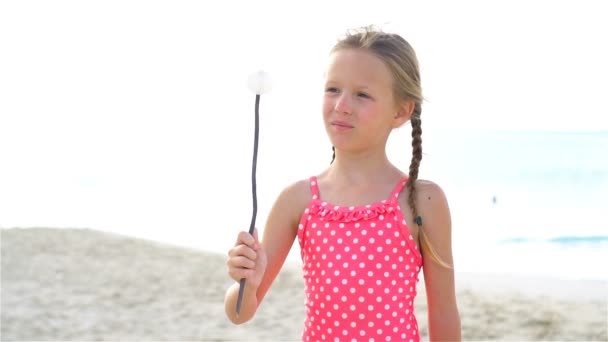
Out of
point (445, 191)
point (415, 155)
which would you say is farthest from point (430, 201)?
point (445, 191)

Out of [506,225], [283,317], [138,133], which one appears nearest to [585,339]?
[283,317]

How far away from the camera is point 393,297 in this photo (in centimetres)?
189

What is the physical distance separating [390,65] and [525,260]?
7.81 meters

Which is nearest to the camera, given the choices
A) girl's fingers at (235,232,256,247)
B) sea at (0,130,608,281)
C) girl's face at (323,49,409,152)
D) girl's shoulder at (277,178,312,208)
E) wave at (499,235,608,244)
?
girl's fingers at (235,232,256,247)

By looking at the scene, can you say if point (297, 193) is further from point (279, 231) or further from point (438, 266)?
point (438, 266)

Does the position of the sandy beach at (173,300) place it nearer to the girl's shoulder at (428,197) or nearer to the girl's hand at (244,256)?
the girl's shoulder at (428,197)

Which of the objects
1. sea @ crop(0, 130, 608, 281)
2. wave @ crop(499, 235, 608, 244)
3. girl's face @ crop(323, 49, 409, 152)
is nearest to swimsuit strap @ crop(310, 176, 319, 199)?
girl's face @ crop(323, 49, 409, 152)

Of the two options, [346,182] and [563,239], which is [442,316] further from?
[563,239]

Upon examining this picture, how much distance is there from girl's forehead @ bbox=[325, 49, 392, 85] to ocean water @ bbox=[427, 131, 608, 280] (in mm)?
6678

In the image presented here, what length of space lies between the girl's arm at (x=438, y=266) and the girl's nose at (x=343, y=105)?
0.83 ft

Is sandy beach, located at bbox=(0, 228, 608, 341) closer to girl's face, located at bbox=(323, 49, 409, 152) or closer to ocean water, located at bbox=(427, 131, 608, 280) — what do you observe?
ocean water, located at bbox=(427, 131, 608, 280)

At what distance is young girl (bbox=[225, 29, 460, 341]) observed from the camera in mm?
1885

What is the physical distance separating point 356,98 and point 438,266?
1.50ft

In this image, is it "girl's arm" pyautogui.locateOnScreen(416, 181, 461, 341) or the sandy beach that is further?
the sandy beach
